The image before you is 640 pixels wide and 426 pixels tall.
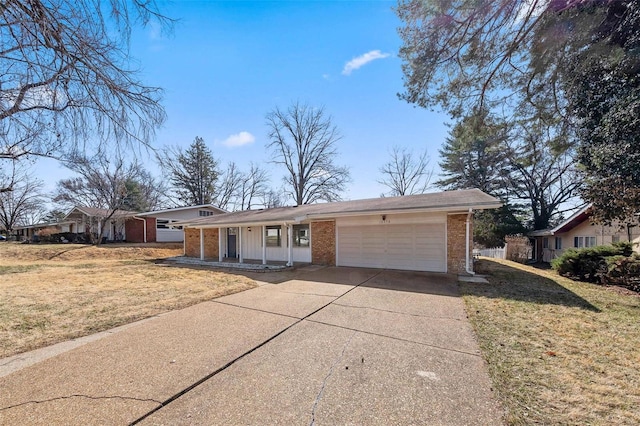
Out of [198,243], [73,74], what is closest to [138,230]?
[198,243]

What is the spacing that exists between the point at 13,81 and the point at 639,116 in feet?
35.7

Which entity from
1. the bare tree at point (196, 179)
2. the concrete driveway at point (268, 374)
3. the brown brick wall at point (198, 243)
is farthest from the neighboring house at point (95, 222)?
the concrete driveway at point (268, 374)

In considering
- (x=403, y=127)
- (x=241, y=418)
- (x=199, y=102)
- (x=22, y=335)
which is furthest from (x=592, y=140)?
(x=22, y=335)

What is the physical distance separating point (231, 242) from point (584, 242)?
21.9m

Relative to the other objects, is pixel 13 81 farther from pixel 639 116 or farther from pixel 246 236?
pixel 246 236

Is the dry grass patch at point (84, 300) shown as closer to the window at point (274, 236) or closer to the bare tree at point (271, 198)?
the window at point (274, 236)

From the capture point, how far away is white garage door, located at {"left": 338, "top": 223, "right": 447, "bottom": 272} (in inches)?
404

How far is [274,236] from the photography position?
46.6 ft

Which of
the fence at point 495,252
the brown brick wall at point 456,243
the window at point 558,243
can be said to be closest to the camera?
the brown brick wall at point 456,243

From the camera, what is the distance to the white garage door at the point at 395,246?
10.3 m

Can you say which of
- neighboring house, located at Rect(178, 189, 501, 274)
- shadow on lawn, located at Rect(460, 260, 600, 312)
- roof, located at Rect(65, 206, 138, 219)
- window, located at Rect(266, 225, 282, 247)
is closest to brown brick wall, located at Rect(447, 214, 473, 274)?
neighboring house, located at Rect(178, 189, 501, 274)

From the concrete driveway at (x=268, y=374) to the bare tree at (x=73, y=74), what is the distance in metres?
2.46

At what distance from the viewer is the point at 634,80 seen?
245 inches

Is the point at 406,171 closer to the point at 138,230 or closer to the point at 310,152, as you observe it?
the point at 310,152
